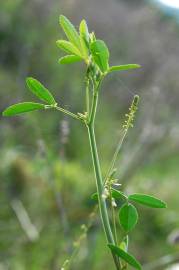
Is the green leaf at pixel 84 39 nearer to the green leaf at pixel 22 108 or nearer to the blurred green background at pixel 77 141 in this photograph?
the green leaf at pixel 22 108

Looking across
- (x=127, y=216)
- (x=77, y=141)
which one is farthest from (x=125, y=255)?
(x=77, y=141)

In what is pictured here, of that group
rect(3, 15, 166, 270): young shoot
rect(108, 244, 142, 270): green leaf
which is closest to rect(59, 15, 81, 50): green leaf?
rect(3, 15, 166, 270): young shoot

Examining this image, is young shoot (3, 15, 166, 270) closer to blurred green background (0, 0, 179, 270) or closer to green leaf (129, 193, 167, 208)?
green leaf (129, 193, 167, 208)

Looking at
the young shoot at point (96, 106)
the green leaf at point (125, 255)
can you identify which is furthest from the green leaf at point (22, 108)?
the green leaf at point (125, 255)

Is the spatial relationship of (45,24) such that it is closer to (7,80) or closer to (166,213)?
(7,80)

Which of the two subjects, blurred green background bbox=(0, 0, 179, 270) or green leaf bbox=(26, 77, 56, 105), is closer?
green leaf bbox=(26, 77, 56, 105)

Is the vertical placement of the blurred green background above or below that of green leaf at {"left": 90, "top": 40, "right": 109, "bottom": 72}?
above

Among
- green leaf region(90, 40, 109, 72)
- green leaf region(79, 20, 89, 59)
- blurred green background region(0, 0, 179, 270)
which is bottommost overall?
green leaf region(90, 40, 109, 72)

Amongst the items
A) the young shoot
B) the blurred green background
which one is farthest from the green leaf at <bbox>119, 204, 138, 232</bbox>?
the blurred green background
